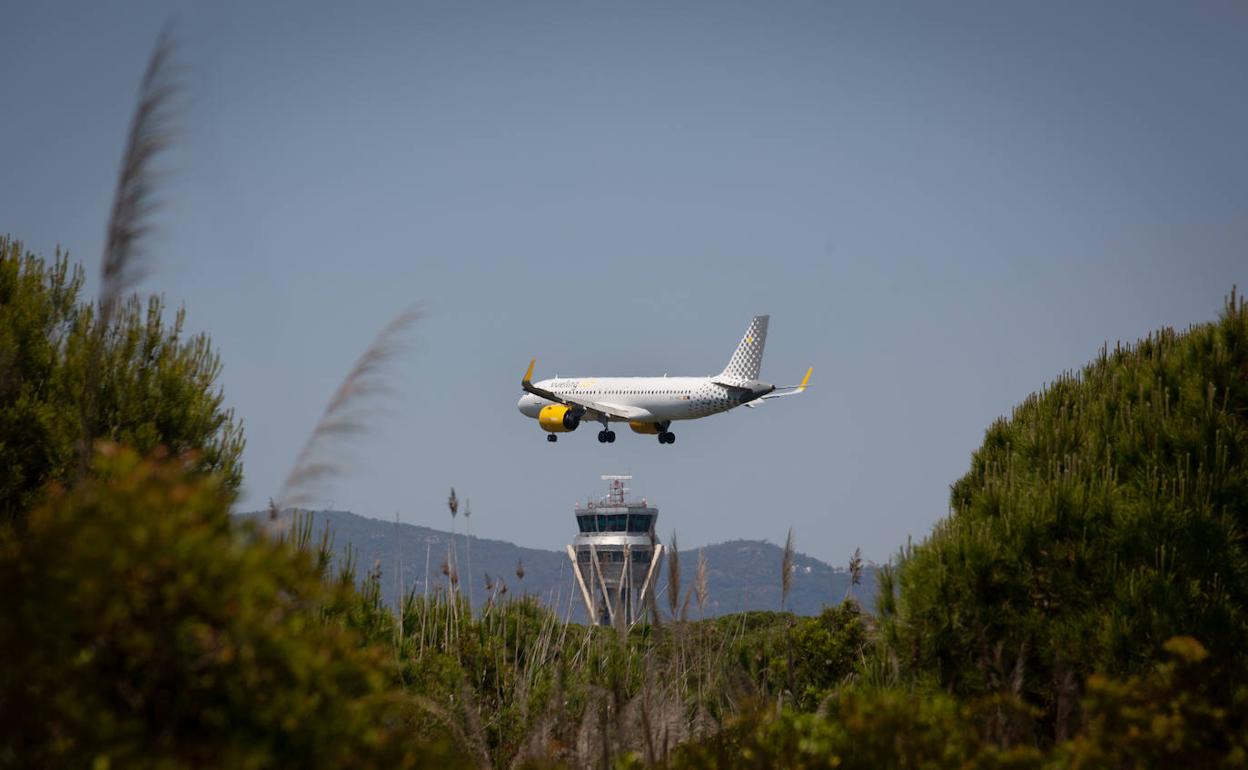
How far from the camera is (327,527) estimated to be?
32.5ft

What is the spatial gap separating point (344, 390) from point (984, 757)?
3.54m

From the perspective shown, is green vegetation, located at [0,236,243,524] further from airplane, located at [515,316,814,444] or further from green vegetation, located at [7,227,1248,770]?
airplane, located at [515,316,814,444]

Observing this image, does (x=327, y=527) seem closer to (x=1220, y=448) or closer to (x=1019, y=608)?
(x=1019, y=608)

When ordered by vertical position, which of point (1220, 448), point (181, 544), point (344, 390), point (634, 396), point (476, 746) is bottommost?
point (476, 746)

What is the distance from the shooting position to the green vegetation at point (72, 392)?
1103 centimetres

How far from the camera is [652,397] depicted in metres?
60.6

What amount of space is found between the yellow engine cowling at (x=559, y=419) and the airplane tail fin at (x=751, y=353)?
1051 centimetres

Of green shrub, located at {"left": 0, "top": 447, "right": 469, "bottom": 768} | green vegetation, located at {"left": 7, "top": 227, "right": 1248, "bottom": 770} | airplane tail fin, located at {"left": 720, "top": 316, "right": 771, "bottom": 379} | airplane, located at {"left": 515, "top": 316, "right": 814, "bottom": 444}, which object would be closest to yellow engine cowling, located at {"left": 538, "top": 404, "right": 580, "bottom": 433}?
airplane, located at {"left": 515, "top": 316, "right": 814, "bottom": 444}

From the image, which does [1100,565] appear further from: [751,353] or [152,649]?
[751,353]

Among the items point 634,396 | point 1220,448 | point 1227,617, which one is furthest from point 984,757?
point 634,396

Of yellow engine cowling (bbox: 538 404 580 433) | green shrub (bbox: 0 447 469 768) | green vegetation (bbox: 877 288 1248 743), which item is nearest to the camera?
green shrub (bbox: 0 447 469 768)

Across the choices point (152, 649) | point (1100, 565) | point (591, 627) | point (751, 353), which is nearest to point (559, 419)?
point (751, 353)

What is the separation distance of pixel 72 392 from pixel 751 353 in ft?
181

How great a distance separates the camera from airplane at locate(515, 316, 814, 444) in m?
58.8
